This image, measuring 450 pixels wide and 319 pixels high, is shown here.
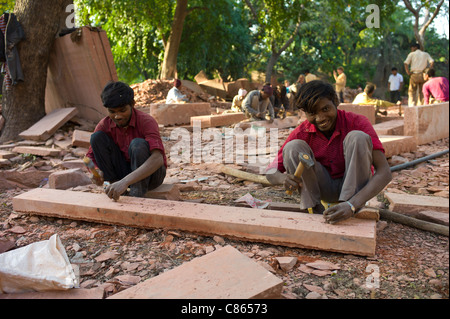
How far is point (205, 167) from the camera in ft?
17.3

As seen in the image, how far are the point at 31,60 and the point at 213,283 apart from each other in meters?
6.21

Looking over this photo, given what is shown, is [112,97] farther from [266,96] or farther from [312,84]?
[266,96]

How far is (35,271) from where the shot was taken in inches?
79.9

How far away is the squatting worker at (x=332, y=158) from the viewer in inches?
96.1

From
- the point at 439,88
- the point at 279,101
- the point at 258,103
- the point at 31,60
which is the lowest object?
the point at 258,103

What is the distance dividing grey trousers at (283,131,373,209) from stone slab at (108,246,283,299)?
883mm

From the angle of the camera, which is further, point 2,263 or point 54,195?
point 54,195

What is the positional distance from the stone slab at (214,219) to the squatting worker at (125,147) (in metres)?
0.20

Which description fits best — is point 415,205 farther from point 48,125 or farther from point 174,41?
point 174,41

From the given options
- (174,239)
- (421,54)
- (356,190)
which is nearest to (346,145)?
(356,190)

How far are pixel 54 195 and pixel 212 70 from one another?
17.0 meters

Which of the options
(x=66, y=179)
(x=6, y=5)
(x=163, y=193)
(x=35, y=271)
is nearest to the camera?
(x=35, y=271)

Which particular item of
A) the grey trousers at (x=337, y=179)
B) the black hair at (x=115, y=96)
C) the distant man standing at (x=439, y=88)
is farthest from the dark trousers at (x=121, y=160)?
the distant man standing at (x=439, y=88)

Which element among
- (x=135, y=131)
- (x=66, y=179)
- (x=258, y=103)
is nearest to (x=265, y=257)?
(x=135, y=131)
